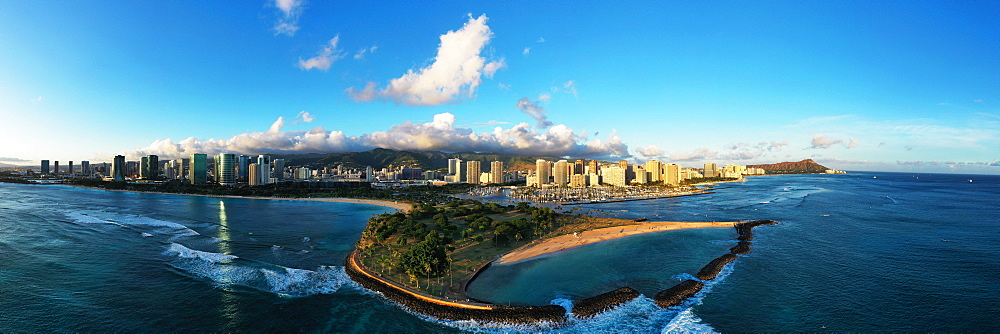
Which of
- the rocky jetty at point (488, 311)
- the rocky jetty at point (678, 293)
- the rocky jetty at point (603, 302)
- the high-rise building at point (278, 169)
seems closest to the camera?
the rocky jetty at point (488, 311)

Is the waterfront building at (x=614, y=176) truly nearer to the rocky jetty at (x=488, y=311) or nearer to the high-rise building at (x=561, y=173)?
the high-rise building at (x=561, y=173)

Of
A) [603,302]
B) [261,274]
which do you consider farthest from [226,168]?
[603,302]

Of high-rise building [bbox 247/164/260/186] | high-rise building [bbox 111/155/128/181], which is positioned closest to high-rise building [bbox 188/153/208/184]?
high-rise building [bbox 247/164/260/186]

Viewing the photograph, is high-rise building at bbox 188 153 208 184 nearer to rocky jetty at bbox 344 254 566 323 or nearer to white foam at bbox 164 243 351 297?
white foam at bbox 164 243 351 297

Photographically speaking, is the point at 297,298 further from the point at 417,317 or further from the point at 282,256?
the point at 282,256

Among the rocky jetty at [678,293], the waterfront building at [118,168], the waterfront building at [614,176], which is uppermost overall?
the waterfront building at [118,168]

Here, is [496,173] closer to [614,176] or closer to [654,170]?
[614,176]

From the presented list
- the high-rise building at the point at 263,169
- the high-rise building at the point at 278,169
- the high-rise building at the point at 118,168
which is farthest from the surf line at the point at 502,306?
the high-rise building at the point at 118,168
